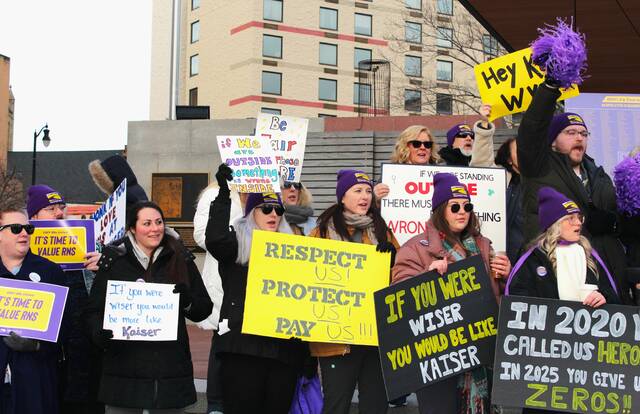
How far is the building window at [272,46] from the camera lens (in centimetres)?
5938

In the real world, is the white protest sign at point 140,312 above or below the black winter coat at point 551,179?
below

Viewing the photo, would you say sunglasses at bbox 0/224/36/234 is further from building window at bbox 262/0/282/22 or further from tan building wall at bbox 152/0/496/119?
building window at bbox 262/0/282/22

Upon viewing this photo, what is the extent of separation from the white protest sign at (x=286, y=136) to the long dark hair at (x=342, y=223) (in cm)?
174

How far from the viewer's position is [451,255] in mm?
5812

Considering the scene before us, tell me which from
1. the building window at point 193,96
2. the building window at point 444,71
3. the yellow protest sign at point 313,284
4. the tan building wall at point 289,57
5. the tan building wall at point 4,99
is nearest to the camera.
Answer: the yellow protest sign at point 313,284

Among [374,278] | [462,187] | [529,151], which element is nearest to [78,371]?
[374,278]

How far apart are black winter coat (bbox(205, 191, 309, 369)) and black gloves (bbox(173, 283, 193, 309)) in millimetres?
243

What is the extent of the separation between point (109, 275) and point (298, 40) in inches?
2180

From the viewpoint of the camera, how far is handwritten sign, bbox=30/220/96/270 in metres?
7.05

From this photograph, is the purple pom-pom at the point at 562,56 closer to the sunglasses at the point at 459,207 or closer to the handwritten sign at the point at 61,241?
the sunglasses at the point at 459,207

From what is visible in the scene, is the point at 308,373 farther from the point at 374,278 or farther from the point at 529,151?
the point at 529,151


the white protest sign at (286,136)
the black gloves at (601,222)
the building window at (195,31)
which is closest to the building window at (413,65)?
the building window at (195,31)

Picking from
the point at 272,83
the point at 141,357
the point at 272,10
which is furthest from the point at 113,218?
the point at 272,10

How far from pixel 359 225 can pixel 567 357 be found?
1.63 m
